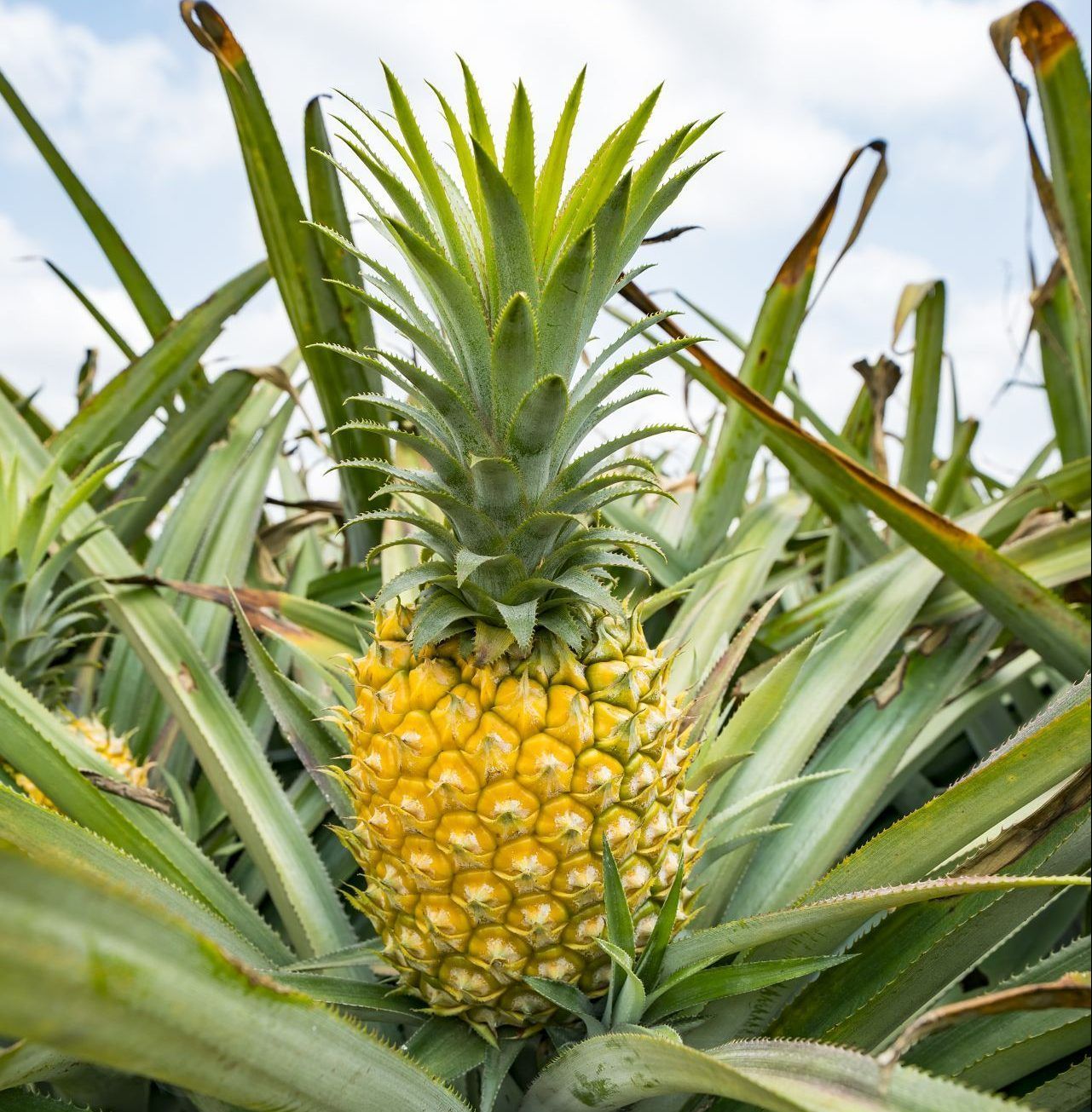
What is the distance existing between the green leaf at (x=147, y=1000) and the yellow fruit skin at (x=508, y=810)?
0.80 feet

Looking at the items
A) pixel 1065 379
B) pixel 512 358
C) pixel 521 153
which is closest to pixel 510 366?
pixel 512 358

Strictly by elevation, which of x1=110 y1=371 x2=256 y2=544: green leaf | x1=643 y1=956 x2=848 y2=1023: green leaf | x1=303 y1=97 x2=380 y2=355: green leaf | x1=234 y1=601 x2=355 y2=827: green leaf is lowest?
x1=643 y1=956 x2=848 y2=1023: green leaf

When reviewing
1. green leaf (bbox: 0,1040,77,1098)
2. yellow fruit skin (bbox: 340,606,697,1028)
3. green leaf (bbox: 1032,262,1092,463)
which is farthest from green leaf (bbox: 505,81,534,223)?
green leaf (bbox: 1032,262,1092,463)

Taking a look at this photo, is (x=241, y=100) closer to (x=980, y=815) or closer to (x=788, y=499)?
(x=788, y=499)

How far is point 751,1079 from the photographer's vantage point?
542 millimetres

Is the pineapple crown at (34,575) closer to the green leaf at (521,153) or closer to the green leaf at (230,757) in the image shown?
the green leaf at (230,757)

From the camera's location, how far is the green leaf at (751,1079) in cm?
54

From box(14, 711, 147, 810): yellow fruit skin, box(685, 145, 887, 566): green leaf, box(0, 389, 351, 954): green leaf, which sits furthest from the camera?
box(685, 145, 887, 566): green leaf

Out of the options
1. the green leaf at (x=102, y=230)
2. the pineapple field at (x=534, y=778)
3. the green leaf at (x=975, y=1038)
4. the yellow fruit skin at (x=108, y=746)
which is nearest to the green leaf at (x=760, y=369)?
the pineapple field at (x=534, y=778)

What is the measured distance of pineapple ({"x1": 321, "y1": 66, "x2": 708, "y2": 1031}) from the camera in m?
0.82

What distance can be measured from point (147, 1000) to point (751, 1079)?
37 cm

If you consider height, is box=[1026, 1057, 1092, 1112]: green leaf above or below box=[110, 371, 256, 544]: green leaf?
below

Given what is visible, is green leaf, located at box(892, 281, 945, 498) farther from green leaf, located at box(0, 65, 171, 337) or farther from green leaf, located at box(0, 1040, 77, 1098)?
green leaf, located at box(0, 1040, 77, 1098)

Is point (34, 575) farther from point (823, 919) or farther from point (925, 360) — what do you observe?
point (925, 360)
